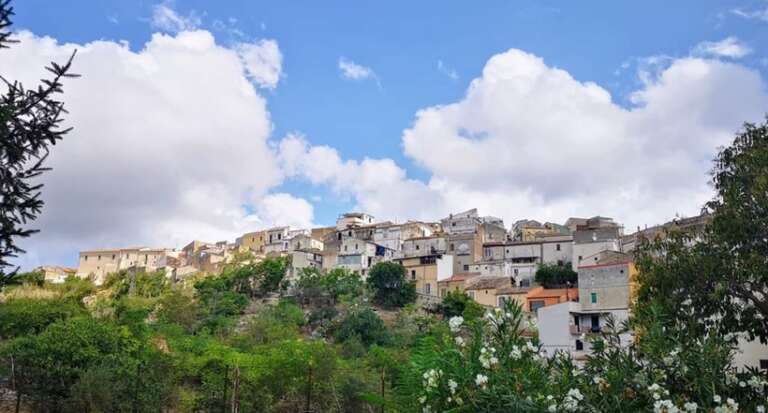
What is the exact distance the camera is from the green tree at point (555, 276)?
4322cm

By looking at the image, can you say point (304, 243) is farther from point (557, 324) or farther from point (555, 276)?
point (557, 324)

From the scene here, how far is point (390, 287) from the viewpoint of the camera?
150 ft

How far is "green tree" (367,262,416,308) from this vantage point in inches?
1785

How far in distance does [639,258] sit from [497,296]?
107 feet

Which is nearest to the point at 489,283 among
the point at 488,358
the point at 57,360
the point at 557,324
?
the point at 557,324

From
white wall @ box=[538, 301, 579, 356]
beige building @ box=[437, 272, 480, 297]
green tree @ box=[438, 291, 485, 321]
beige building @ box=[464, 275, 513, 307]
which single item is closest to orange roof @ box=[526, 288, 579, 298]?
beige building @ box=[464, 275, 513, 307]

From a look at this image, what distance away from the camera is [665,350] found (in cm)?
523

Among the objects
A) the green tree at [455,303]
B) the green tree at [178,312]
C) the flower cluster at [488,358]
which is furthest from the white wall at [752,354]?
the green tree at [178,312]

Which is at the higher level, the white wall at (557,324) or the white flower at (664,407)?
the white wall at (557,324)

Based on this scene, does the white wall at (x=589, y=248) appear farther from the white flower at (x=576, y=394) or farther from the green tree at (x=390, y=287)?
the white flower at (x=576, y=394)

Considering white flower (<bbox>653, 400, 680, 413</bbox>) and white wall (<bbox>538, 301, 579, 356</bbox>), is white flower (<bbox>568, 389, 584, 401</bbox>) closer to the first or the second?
white flower (<bbox>653, 400, 680, 413</bbox>)

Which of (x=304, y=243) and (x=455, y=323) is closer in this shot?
(x=455, y=323)

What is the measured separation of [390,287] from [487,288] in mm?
6736

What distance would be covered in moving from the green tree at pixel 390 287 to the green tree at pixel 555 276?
28.9 ft
